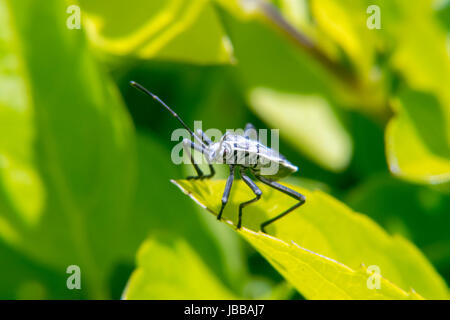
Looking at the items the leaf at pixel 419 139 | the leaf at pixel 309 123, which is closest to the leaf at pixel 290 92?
the leaf at pixel 309 123

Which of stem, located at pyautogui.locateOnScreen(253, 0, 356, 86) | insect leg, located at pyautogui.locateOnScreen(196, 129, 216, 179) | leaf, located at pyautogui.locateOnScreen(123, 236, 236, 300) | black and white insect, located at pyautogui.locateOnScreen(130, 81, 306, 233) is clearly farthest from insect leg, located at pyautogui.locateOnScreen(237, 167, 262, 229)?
stem, located at pyautogui.locateOnScreen(253, 0, 356, 86)

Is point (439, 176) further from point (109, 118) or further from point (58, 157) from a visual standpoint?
point (58, 157)

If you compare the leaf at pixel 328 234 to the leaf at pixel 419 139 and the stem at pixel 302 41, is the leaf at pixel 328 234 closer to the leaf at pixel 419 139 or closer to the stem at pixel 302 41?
the leaf at pixel 419 139

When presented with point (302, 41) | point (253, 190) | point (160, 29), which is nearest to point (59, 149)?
point (160, 29)

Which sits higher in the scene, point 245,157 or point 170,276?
point 245,157

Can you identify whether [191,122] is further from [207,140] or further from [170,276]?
[170,276]

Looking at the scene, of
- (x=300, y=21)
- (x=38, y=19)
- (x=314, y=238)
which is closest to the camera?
(x=314, y=238)
